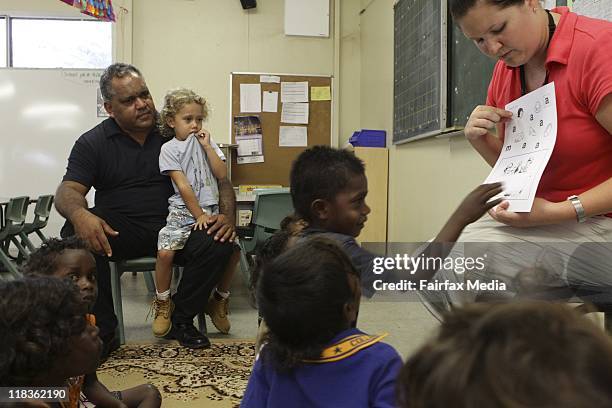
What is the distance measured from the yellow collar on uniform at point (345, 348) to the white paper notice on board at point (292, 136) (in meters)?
4.29

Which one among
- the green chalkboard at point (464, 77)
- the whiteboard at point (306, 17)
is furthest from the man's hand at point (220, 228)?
the whiteboard at point (306, 17)

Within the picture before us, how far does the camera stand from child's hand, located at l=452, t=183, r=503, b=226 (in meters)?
0.95

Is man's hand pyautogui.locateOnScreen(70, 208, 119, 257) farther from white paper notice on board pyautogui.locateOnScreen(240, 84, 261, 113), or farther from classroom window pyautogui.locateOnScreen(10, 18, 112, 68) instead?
classroom window pyautogui.locateOnScreen(10, 18, 112, 68)

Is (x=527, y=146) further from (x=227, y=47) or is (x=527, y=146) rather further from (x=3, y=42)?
(x=3, y=42)

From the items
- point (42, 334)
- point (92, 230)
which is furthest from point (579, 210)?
point (92, 230)

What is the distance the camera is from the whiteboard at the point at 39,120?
5.07 m

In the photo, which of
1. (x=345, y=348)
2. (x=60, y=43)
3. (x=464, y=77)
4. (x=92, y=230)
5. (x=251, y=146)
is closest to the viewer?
(x=345, y=348)

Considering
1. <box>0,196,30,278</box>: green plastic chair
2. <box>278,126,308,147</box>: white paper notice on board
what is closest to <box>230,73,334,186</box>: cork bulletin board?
<box>278,126,308,147</box>: white paper notice on board

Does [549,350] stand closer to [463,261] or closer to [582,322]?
[582,322]

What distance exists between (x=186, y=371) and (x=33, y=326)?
117 cm

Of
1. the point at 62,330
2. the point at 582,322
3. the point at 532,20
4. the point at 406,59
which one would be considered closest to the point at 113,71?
the point at 62,330

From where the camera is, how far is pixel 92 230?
210 cm

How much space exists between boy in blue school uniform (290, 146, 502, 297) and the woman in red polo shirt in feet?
0.10

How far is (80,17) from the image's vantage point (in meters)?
5.14
